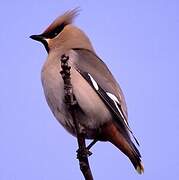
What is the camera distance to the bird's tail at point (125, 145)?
445 centimetres

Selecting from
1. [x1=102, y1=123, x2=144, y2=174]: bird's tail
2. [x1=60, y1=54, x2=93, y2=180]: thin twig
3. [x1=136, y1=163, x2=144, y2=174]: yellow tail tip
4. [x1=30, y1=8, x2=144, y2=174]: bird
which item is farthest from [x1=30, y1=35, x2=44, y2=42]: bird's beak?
[x1=60, y1=54, x2=93, y2=180]: thin twig

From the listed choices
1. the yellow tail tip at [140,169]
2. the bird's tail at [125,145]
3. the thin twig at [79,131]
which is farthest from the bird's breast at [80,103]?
the thin twig at [79,131]

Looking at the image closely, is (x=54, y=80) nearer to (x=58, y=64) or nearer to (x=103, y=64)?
(x=58, y=64)

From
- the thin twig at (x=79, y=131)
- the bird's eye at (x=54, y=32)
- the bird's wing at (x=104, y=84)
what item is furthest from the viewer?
the bird's eye at (x=54, y=32)

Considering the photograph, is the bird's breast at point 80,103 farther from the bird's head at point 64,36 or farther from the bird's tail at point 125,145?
the bird's head at point 64,36

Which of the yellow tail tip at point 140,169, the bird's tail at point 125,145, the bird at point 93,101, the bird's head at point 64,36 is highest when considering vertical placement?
the bird's head at point 64,36

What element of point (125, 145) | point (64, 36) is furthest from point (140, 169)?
point (64, 36)

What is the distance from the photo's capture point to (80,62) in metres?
4.84

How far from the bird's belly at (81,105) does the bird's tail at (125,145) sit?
0.35 ft

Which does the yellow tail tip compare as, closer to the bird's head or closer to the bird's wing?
Answer: the bird's wing

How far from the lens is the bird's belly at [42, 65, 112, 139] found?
4.43 meters

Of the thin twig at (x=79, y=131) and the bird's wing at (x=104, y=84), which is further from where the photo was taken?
the bird's wing at (x=104, y=84)

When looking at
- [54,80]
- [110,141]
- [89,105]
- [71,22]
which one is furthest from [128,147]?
[71,22]

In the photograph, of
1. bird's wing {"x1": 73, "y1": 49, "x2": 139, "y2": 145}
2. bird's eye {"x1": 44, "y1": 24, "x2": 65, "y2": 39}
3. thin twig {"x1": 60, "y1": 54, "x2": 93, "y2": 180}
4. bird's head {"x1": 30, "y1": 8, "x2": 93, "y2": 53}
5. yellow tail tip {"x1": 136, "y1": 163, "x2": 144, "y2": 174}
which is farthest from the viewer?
bird's eye {"x1": 44, "y1": 24, "x2": 65, "y2": 39}
